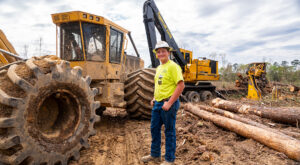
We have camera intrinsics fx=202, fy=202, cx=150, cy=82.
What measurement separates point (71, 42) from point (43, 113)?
2149 millimetres

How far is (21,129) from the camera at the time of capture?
226 centimetres

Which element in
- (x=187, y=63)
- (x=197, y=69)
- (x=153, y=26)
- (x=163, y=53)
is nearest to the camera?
(x=163, y=53)

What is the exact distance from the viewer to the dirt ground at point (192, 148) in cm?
302

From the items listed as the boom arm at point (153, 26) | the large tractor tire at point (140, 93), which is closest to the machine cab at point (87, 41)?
the large tractor tire at point (140, 93)

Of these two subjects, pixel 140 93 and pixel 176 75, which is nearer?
pixel 176 75

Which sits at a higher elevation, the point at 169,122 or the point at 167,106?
the point at 167,106

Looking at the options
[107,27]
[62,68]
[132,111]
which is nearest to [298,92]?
[132,111]

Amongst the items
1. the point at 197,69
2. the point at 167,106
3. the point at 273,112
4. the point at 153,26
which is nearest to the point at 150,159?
the point at 167,106

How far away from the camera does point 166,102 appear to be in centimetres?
283

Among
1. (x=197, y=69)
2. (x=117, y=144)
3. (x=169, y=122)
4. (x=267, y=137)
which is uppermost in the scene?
(x=197, y=69)

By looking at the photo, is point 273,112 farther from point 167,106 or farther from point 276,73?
point 276,73

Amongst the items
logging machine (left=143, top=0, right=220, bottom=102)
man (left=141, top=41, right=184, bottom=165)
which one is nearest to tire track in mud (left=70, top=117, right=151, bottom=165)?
man (left=141, top=41, right=184, bottom=165)

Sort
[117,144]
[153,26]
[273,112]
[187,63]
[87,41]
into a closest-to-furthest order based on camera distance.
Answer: [117,144]
[87,41]
[273,112]
[153,26]
[187,63]

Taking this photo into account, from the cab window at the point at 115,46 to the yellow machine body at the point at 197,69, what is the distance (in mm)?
6415
